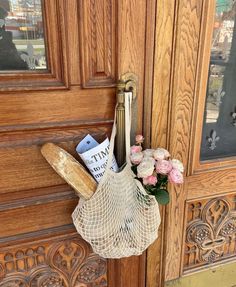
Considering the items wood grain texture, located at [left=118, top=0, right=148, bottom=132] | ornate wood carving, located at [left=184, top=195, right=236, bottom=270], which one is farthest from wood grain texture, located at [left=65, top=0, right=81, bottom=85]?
ornate wood carving, located at [left=184, top=195, right=236, bottom=270]

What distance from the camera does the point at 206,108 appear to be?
3.30 feet

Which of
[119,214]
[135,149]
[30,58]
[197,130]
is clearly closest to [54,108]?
[30,58]

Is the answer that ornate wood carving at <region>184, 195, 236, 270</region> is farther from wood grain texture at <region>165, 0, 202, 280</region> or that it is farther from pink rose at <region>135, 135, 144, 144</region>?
pink rose at <region>135, 135, 144, 144</region>

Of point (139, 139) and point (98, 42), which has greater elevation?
point (98, 42)

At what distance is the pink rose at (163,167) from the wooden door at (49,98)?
0.16 meters

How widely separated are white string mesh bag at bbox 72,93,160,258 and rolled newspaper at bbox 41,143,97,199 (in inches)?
1.3

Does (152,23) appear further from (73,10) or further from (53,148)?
(53,148)

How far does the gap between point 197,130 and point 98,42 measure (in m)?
0.45

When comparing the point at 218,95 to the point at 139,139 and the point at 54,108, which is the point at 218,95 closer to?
the point at 139,139

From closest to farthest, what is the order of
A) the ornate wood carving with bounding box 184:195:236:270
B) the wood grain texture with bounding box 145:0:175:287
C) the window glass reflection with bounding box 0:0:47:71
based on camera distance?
the window glass reflection with bounding box 0:0:47:71
the wood grain texture with bounding box 145:0:175:287
the ornate wood carving with bounding box 184:195:236:270

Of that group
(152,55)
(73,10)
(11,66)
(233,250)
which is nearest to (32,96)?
(11,66)

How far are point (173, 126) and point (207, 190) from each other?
307mm

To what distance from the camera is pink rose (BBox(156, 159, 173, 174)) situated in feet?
2.76

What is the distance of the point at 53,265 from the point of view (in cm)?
96
